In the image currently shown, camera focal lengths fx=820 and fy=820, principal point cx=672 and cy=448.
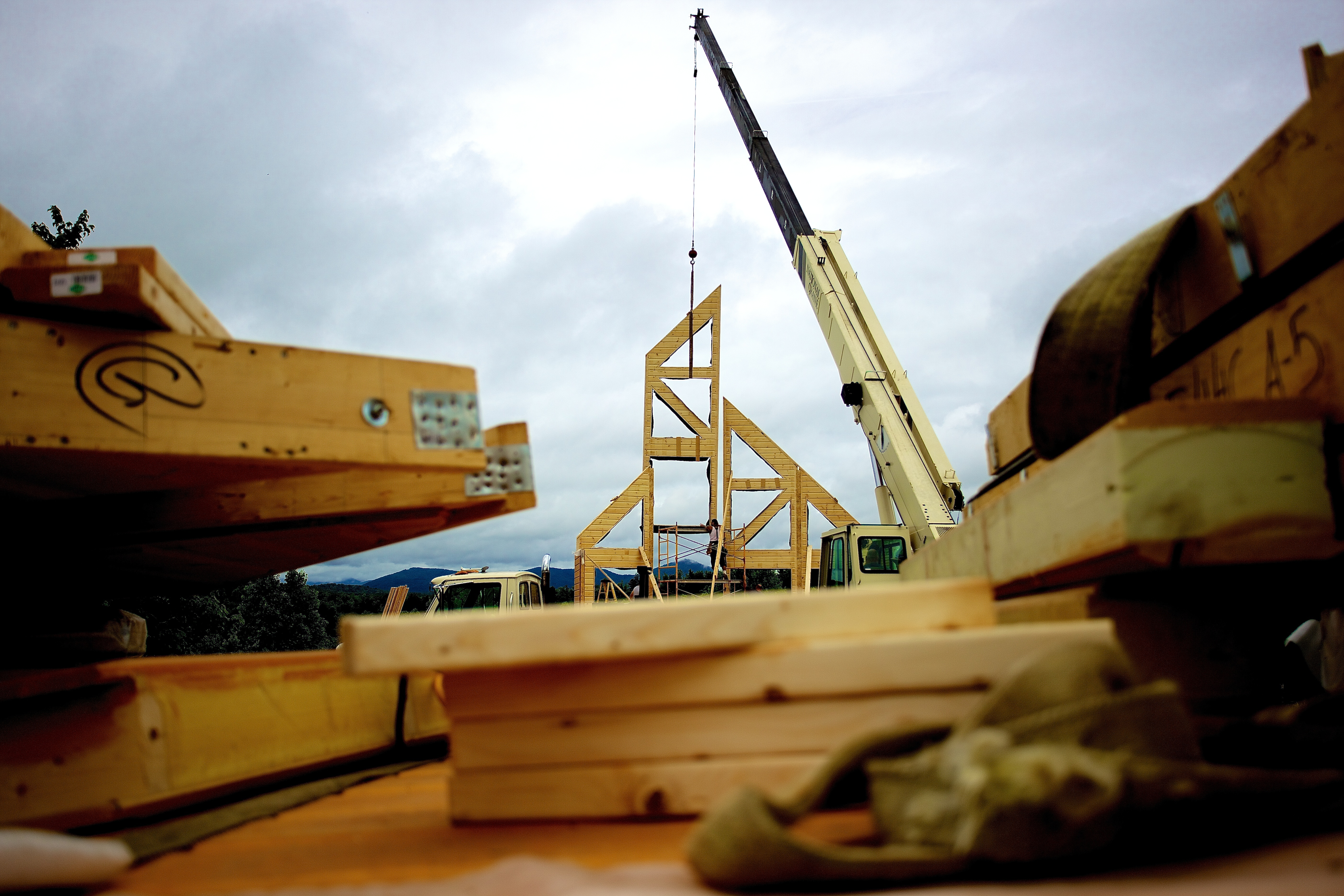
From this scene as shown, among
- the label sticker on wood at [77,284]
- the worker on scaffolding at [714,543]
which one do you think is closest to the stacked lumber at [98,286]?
the label sticker on wood at [77,284]

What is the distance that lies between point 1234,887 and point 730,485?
16.0 m

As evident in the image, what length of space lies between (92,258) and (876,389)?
9013 millimetres

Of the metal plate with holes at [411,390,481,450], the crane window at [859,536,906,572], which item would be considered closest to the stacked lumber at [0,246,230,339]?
the metal plate with holes at [411,390,481,450]

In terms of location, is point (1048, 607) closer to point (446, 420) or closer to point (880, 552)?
point (446, 420)

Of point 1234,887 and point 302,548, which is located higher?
point 302,548

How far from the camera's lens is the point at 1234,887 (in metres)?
0.93

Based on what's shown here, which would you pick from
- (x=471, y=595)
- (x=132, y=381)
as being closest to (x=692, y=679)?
(x=132, y=381)

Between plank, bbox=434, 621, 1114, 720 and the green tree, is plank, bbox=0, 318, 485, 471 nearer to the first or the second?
plank, bbox=434, 621, 1114, 720

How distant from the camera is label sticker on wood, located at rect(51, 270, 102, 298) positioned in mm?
1716

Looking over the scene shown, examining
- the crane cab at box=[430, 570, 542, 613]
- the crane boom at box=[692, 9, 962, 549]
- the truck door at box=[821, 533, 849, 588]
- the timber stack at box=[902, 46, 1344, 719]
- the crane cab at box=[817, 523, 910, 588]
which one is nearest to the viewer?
the timber stack at box=[902, 46, 1344, 719]

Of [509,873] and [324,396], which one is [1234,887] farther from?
[324,396]

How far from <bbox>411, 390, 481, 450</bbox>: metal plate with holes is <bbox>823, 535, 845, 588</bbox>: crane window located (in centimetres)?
909

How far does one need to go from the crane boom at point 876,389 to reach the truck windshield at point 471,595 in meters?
5.76

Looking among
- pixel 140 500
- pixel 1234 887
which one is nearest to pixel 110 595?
pixel 140 500
